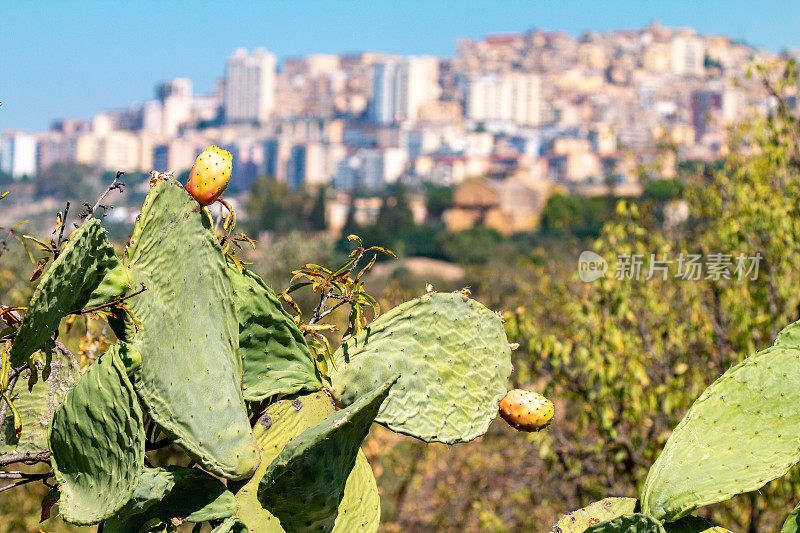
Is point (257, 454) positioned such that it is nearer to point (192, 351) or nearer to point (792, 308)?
point (192, 351)

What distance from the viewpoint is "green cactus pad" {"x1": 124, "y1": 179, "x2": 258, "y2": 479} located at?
1.34 m

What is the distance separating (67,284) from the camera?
1220mm

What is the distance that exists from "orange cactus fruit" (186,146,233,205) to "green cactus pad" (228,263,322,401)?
0.44ft

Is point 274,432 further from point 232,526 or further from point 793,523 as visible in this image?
point 793,523

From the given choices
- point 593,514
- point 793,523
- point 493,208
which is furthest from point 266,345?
point 493,208

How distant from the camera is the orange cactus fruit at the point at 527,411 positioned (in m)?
1.69

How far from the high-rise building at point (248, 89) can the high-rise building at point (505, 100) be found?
31462 millimetres

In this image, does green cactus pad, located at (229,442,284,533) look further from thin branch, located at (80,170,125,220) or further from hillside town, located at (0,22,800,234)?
hillside town, located at (0,22,800,234)

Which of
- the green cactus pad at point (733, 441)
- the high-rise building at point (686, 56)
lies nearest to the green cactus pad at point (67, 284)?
the green cactus pad at point (733, 441)

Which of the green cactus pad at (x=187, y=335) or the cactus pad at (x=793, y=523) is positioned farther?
the cactus pad at (x=793, y=523)

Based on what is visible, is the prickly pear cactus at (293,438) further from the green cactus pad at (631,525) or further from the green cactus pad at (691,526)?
the green cactus pad at (691,526)

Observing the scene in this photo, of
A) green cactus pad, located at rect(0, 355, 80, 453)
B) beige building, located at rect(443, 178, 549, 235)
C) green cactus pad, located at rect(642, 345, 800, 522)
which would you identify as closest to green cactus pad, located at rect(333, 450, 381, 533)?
green cactus pad, located at rect(642, 345, 800, 522)

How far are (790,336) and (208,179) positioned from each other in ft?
3.51

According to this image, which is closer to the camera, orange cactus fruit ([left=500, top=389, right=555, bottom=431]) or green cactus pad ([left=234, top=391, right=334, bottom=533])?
green cactus pad ([left=234, top=391, right=334, bottom=533])
